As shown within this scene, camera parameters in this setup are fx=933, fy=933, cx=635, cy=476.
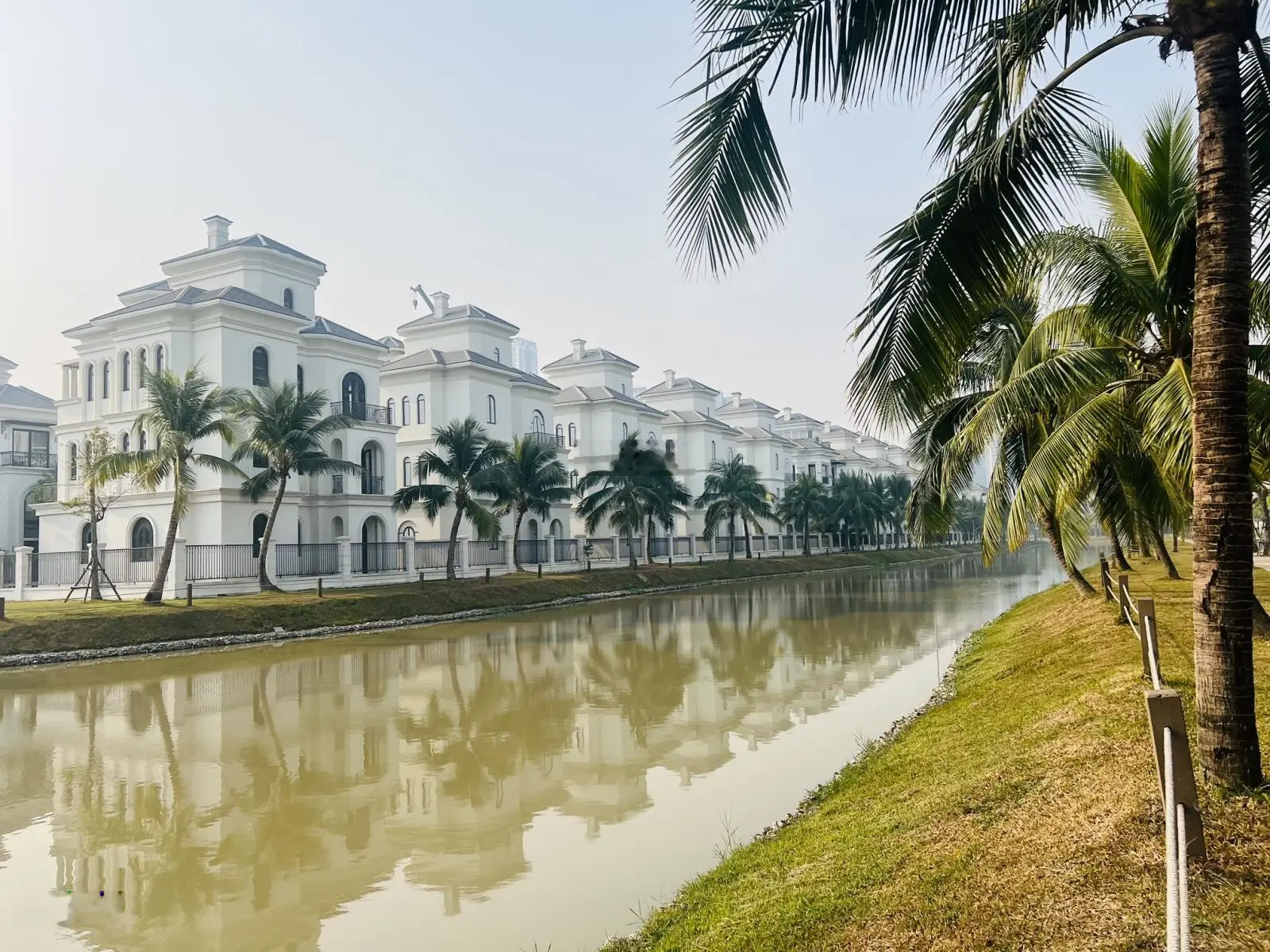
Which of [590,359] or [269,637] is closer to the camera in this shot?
[269,637]

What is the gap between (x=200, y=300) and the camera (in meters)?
32.9

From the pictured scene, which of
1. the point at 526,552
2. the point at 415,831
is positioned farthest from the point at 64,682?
the point at 526,552

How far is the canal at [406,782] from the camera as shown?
23.1 ft

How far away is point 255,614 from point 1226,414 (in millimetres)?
24933

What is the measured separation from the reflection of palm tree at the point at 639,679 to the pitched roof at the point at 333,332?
67.8ft

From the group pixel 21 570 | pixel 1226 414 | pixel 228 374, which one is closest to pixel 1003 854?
pixel 1226 414

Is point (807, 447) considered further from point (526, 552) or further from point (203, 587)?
point (203, 587)

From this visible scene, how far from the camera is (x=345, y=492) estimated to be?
3688 cm

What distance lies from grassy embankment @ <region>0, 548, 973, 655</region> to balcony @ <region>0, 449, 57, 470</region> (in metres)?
18.1

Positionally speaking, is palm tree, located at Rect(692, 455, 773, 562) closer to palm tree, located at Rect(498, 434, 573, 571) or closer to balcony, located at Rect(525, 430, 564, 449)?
balcony, located at Rect(525, 430, 564, 449)

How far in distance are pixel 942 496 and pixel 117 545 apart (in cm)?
2997

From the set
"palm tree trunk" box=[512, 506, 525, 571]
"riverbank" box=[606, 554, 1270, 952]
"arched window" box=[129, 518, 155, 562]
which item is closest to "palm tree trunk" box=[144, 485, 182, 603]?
"arched window" box=[129, 518, 155, 562]

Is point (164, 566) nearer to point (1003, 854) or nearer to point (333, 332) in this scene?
point (333, 332)

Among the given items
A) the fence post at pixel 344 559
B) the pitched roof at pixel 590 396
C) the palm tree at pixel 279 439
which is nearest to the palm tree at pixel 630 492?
the pitched roof at pixel 590 396
